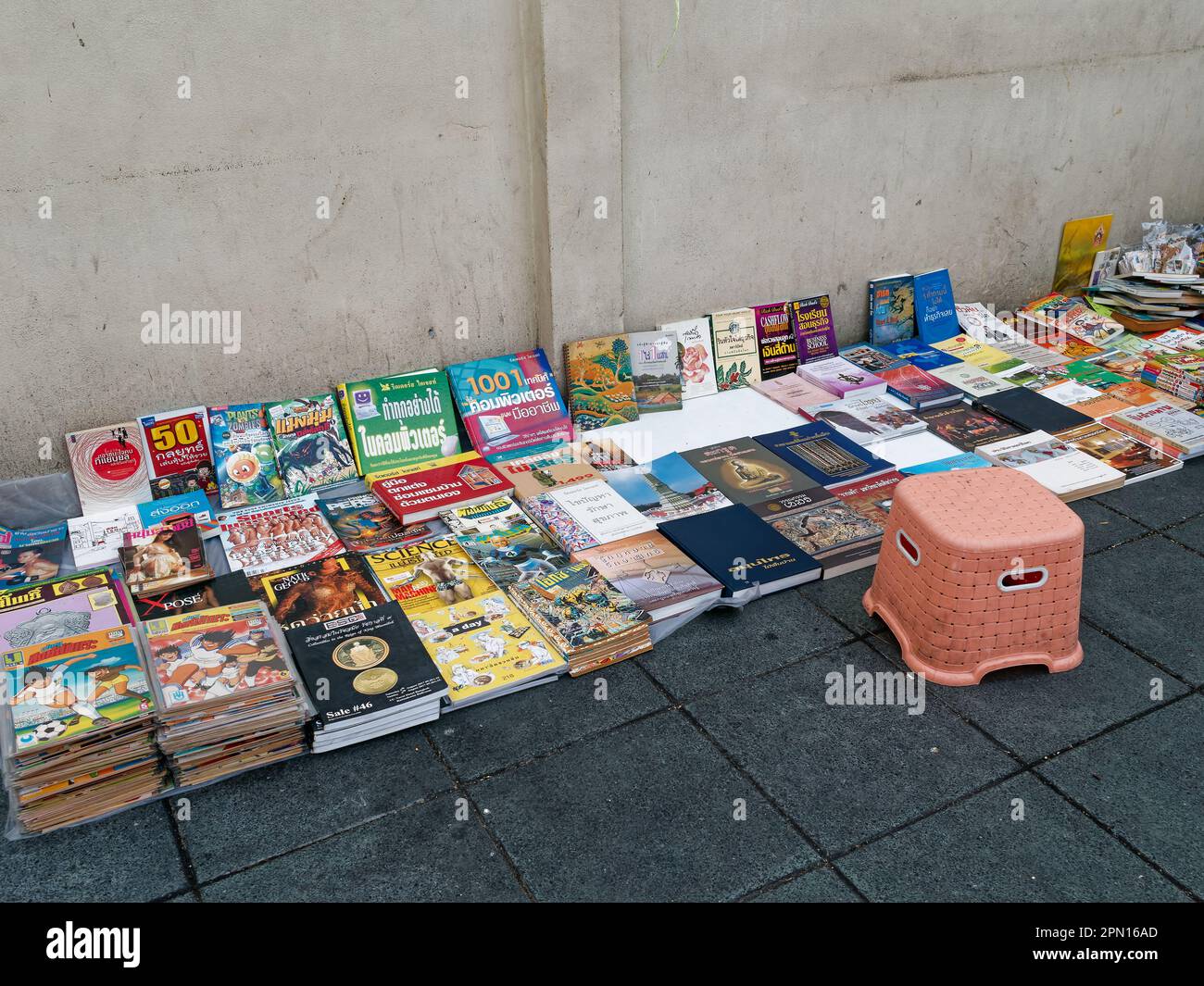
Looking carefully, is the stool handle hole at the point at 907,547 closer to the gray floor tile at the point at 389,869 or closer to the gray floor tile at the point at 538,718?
the gray floor tile at the point at 538,718

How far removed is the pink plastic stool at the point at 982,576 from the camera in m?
2.98

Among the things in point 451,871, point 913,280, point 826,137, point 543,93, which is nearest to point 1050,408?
point 913,280

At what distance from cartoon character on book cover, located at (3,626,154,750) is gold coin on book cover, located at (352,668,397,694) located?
560 mm

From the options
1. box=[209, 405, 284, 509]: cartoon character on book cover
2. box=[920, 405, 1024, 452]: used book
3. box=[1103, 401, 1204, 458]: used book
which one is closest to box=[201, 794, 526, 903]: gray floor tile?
box=[209, 405, 284, 509]: cartoon character on book cover

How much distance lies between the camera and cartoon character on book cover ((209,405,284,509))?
3.90 m

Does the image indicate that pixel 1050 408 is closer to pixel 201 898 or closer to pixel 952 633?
pixel 952 633

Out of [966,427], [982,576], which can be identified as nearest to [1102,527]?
[966,427]

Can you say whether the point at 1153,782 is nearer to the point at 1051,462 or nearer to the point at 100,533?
the point at 1051,462

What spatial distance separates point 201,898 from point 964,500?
241 centimetres

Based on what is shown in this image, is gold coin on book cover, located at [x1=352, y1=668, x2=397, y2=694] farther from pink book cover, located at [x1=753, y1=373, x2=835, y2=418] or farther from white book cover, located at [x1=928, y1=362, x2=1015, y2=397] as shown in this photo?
A: white book cover, located at [x1=928, y1=362, x2=1015, y2=397]

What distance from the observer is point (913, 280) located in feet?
17.1

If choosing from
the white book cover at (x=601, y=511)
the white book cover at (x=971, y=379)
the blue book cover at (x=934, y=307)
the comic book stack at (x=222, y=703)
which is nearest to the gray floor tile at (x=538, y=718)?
the comic book stack at (x=222, y=703)

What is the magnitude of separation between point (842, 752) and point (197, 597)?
6.86 feet

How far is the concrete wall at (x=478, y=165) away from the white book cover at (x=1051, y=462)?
3.74 feet
